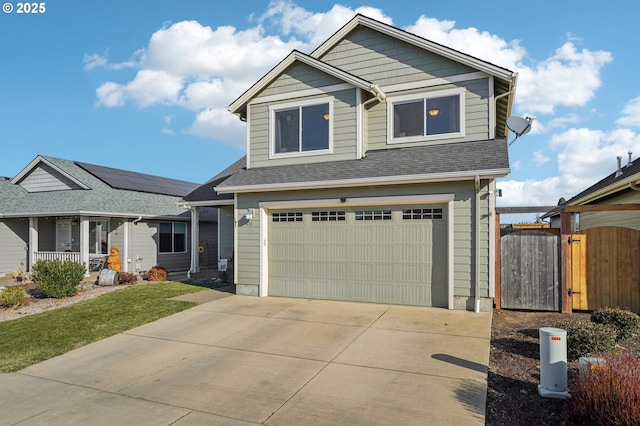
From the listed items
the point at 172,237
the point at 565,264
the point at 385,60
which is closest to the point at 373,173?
the point at 385,60

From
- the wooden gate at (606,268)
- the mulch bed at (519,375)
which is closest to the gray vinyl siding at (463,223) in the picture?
the mulch bed at (519,375)

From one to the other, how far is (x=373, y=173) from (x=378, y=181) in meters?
0.31

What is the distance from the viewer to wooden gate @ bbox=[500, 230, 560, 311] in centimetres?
924

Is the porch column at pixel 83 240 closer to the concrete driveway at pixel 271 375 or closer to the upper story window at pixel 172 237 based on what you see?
the upper story window at pixel 172 237

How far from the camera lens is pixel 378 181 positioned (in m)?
9.46

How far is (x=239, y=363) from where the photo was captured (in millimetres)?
6098

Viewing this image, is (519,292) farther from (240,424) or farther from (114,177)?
(114,177)

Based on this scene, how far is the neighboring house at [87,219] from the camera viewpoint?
55.6 ft

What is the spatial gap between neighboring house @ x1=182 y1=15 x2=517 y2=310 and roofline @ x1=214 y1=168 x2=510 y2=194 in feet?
0.11

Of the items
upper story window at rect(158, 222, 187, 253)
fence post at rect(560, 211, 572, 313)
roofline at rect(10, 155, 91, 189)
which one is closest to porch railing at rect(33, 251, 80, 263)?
roofline at rect(10, 155, 91, 189)

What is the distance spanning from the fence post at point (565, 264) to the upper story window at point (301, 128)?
612 cm

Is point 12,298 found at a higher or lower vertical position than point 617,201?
lower

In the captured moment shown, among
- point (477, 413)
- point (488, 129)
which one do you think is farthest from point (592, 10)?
point (477, 413)

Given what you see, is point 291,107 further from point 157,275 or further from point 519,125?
point 157,275
